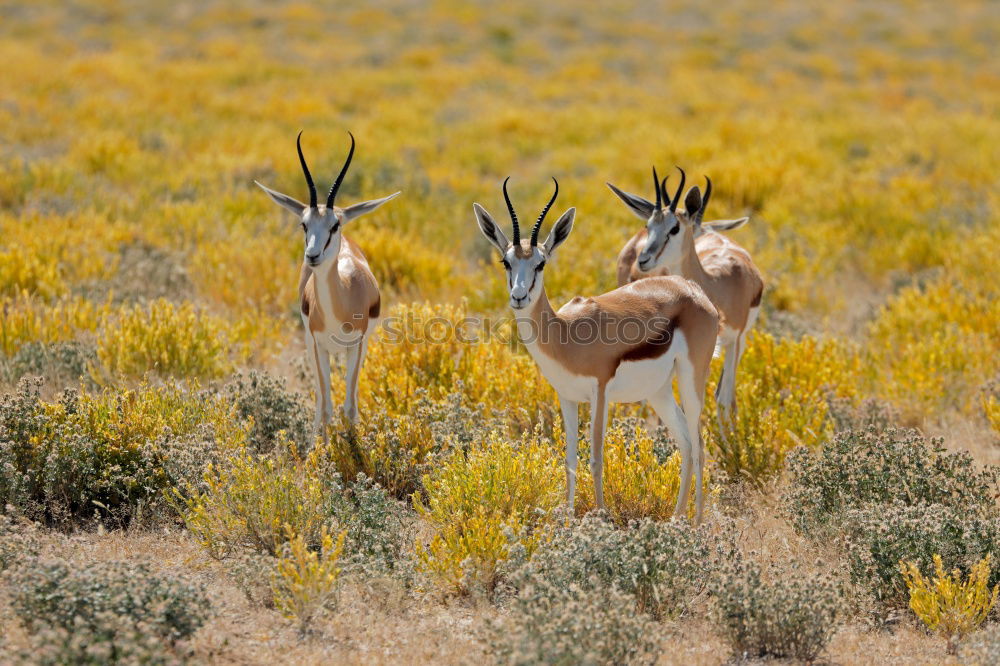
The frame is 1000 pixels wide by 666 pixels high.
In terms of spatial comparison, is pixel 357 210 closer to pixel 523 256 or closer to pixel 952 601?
pixel 523 256

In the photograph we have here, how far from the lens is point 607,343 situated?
5.56 meters

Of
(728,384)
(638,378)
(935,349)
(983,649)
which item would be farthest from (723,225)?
(983,649)

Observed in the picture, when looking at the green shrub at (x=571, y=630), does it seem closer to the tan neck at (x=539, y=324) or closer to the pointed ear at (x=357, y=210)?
the tan neck at (x=539, y=324)

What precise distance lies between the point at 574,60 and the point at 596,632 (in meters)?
26.9

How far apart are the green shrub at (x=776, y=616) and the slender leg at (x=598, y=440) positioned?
1046 mm

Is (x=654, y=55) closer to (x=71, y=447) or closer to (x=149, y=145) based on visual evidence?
(x=149, y=145)

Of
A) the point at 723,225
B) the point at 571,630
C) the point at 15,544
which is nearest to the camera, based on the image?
the point at 571,630

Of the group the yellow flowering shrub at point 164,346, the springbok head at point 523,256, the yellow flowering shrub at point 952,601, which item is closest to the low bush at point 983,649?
the yellow flowering shrub at point 952,601

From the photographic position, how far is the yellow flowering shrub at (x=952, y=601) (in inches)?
185

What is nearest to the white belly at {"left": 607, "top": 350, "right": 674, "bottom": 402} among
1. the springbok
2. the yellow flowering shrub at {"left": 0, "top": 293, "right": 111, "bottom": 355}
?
the springbok

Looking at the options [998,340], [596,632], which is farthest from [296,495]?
[998,340]

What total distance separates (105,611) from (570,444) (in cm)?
252

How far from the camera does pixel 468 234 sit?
1274cm

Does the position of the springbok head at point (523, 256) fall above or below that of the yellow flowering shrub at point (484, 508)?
above
